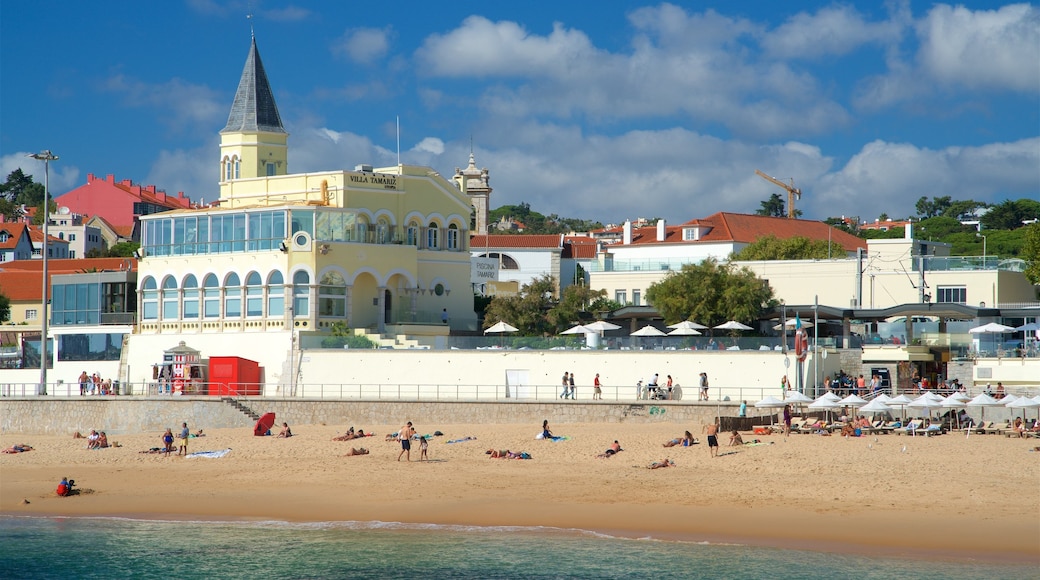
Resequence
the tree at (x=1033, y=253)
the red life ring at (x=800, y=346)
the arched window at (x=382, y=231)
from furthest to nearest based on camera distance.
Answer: the arched window at (x=382, y=231), the tree at (x=1033, y=253), the red life ring at (x=800, y=346)

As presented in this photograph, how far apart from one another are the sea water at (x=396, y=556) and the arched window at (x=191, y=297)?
2288 centimetres

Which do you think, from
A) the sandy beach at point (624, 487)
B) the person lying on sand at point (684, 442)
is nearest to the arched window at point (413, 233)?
the sandy beach at point (624, 487)

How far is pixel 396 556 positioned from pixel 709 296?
27.3 m

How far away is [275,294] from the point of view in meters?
49.2

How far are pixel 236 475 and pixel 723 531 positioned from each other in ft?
46.2

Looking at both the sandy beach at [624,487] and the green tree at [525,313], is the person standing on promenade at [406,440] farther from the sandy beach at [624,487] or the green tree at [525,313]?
the green tree at [525,313]

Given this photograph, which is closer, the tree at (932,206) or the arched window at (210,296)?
the arched window at (210,296)

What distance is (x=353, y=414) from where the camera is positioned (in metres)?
42.8

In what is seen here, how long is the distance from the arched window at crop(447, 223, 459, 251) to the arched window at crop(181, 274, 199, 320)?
10763mm

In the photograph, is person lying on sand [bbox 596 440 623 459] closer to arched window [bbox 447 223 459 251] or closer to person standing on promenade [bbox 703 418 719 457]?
person standing on promenade [bbox 703 418 719 457]

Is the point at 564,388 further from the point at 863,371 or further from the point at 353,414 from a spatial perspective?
the point at 863,371

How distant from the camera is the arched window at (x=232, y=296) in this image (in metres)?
50.0

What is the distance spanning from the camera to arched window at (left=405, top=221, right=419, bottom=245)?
5403 centimetres

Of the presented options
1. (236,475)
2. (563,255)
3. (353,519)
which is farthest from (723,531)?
(563,255)
